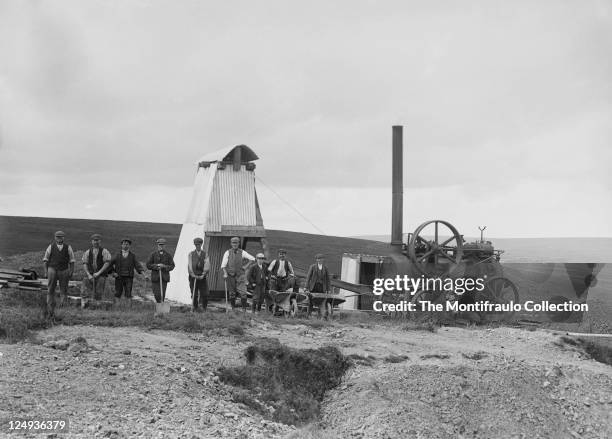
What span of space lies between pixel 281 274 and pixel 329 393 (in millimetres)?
5116

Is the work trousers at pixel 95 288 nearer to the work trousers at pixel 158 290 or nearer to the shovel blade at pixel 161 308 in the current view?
the work trousers at pixel 158 290

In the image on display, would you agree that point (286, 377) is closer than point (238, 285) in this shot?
Yes

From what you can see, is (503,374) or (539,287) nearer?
(503,374)

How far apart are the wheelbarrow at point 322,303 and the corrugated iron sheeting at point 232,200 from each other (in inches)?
155

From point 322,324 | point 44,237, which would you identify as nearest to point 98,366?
point 322,324

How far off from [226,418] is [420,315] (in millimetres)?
8807

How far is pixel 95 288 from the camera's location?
49.0 ft

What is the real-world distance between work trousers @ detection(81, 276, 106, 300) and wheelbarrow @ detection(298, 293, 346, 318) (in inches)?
162

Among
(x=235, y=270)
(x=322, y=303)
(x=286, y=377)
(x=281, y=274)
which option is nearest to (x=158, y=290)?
(x=235, y=270)

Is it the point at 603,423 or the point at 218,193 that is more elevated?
the point at 218,193

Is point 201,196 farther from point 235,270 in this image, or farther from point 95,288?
point 95,288

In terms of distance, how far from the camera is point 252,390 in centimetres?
1040

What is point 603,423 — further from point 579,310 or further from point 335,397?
point 579,310

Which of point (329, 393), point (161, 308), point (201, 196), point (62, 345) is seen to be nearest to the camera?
point (62, 345)
